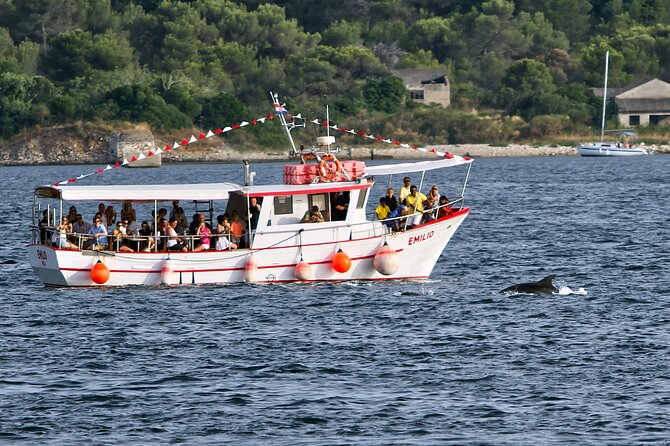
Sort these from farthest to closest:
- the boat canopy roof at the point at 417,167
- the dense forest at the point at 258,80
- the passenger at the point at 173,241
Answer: the dense forest at the point at 258,80
the boat canopy roof at the point at 417,167
the passenger at the point at 173,241

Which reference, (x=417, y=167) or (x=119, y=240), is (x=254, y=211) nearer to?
(x=119, y=240)

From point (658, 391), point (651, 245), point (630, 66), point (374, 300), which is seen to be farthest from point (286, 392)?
point (630, 66)

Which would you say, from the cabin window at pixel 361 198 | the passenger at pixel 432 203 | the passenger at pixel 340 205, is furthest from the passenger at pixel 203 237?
the passenger at pixel 432 203

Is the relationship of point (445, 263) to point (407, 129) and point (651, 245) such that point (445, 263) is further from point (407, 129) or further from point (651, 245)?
point (407, 129)

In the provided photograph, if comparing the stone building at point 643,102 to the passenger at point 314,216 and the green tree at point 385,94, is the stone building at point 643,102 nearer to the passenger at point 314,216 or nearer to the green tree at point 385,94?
the green tree at point 385,94

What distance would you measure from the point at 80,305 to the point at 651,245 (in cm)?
2791

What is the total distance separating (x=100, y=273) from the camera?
4200cm

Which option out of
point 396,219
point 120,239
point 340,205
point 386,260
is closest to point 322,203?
point 340,205

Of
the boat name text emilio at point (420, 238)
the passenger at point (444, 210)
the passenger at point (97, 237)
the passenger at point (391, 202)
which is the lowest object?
the boat name text emilio at point (420, 238)

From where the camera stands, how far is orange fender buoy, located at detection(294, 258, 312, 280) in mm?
42531

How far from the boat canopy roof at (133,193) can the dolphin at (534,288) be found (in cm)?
930

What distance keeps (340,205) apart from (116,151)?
120329 mm

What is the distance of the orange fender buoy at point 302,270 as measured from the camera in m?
42.5

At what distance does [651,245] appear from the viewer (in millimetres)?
58188
